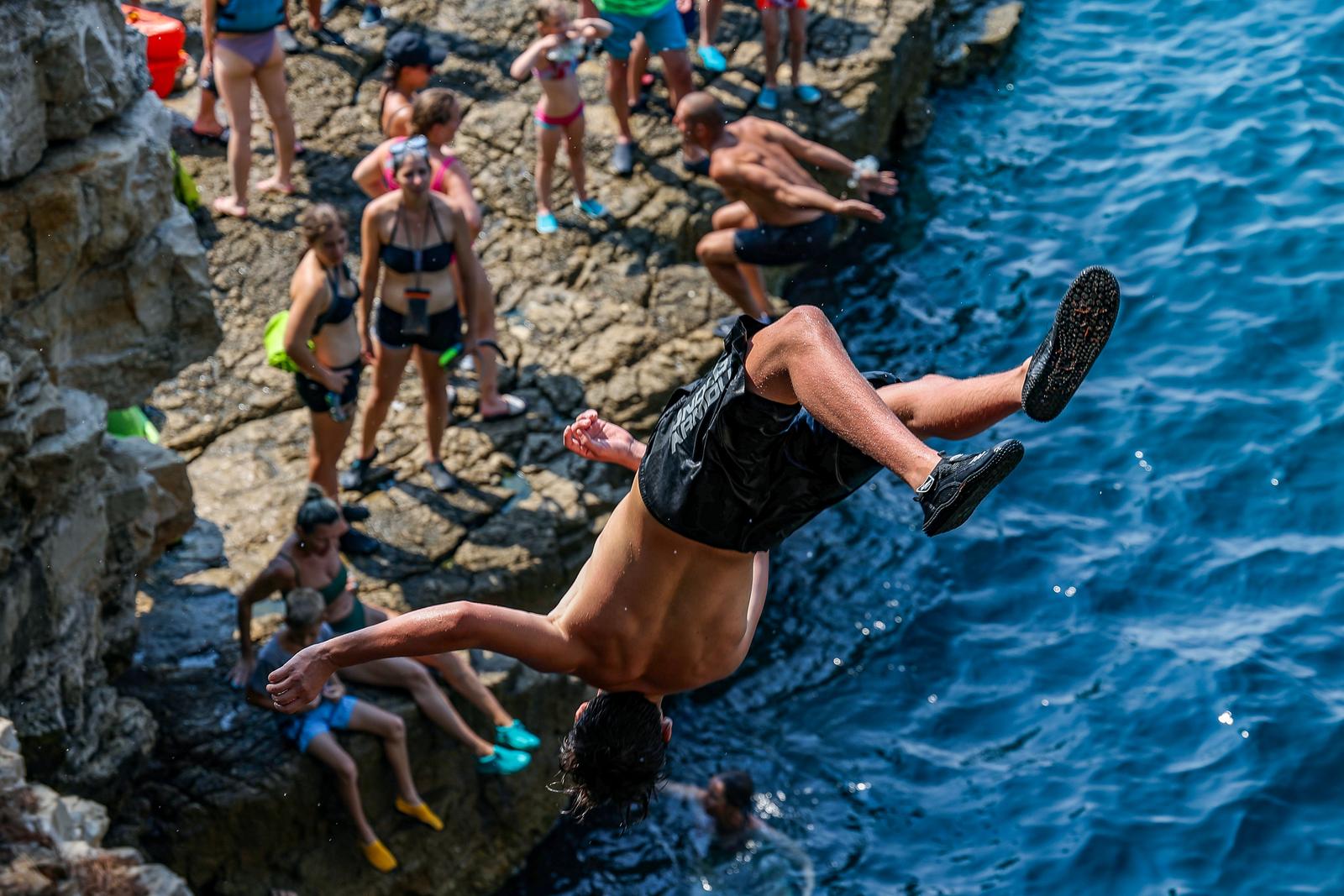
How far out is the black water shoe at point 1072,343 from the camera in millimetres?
4035

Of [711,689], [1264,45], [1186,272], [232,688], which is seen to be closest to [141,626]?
[232,688]

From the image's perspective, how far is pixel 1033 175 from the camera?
13.5 metres

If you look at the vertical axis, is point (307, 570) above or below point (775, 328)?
below

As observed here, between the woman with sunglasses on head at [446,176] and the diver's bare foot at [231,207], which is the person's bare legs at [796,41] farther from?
the diver's bare foot at [231,207]

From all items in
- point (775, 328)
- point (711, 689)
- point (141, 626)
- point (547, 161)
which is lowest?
point (711, 689)

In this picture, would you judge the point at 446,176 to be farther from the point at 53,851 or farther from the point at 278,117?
the point at 53,851

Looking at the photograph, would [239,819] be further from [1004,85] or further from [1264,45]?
[1264,45]

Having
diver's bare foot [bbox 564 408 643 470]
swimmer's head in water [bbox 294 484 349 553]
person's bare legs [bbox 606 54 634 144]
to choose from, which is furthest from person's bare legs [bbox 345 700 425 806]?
person's bare legs [bbox 606 54 634 144]

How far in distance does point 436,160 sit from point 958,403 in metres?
5.58

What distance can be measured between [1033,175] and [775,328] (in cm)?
987

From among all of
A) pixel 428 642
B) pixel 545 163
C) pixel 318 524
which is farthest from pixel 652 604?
pixel 545 163

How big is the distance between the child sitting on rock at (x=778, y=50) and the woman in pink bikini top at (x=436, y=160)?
4.12 m

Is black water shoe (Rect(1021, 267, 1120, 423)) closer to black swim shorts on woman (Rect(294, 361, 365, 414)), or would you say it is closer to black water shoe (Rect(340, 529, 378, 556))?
black swim shorts on woman (Rect(294, 361, 365, 414))

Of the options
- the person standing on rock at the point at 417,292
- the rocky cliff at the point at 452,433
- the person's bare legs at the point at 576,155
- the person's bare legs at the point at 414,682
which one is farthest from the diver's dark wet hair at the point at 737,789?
the person's bare legs at the point at 576,155
